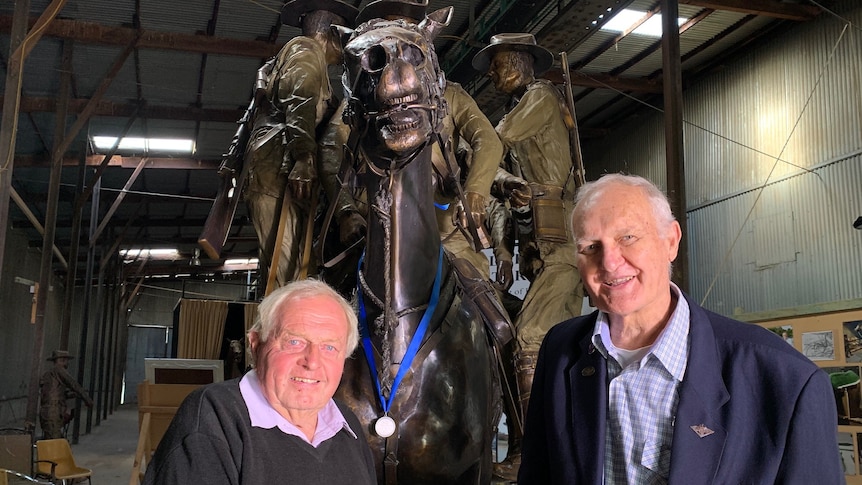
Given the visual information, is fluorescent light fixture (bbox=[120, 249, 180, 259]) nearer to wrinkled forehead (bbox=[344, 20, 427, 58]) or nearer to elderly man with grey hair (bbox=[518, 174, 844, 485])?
wrinkled forehead (bbox=[344, 20, 427, 58])

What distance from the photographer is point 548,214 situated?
5.45 metres

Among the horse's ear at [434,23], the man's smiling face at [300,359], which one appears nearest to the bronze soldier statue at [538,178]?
the horse's ear at [434,23]

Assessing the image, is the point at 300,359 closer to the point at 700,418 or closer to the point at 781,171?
the point at 700,418

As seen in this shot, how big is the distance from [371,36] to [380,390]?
56.2 inches

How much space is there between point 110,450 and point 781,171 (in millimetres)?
12723

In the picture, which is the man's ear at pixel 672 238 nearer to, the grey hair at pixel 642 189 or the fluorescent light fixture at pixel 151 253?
the grey hair at pixel 642 189

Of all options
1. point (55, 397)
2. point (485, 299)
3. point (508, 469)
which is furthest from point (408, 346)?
point (55, 397)

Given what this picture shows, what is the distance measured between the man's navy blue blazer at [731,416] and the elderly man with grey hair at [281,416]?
62 cm

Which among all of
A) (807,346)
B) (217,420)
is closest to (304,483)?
(217,420)

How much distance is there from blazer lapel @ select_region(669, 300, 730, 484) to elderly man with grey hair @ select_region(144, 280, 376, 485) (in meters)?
0.90

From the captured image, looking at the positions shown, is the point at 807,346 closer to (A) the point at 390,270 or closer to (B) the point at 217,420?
(A) the point at 390,270

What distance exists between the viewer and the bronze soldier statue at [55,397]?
12.6m

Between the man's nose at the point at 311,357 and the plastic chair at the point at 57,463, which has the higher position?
the man's nose at the point at 311,357

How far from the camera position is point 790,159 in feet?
35.4
